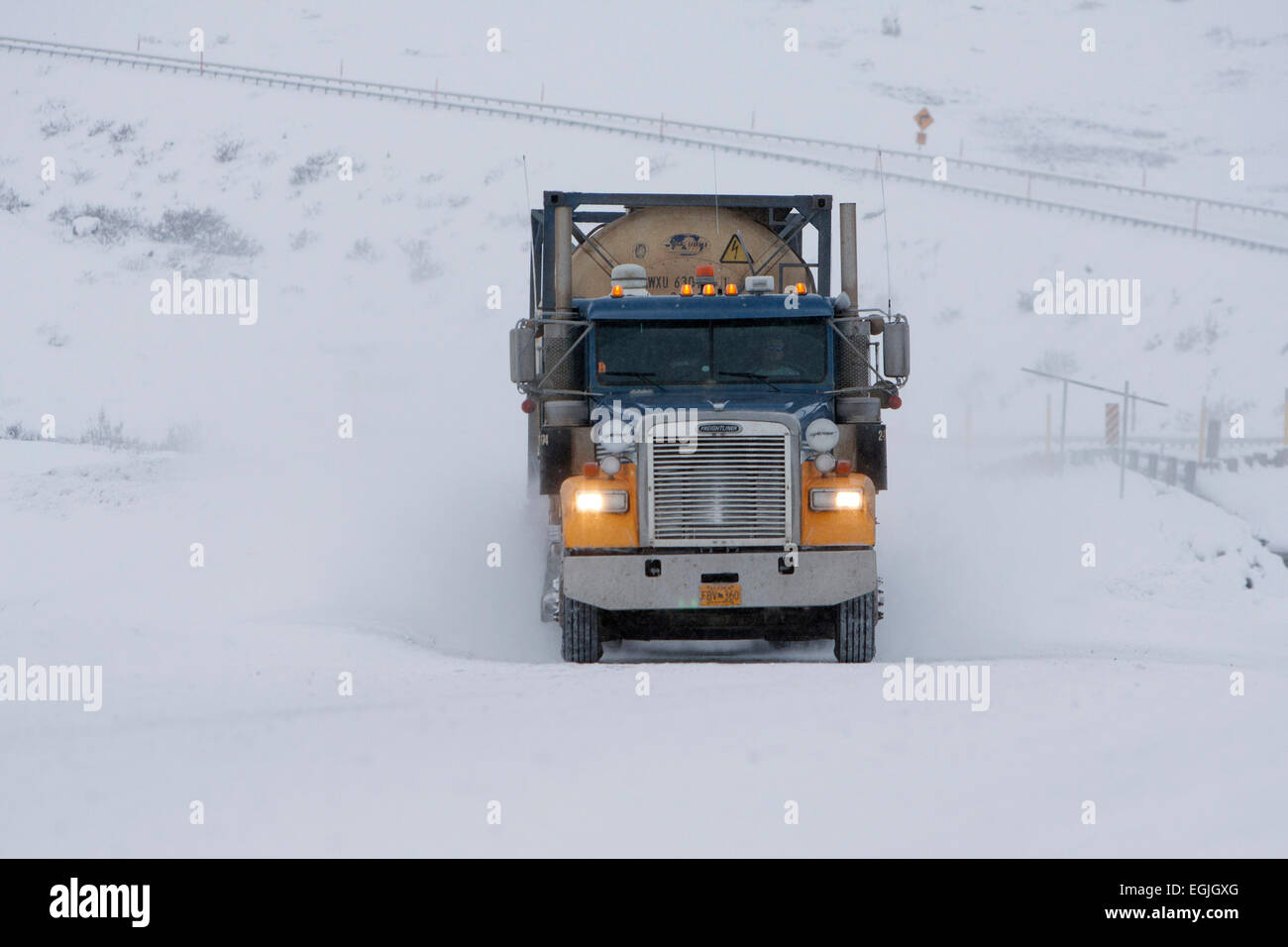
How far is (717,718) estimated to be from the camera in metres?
5.89

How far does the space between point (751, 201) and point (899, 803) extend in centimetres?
822

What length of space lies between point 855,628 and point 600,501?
6.62 ft

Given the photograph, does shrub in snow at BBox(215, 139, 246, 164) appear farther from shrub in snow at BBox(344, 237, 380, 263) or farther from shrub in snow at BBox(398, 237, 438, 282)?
shrub in snow at BBox(398, 237, 438, 282)

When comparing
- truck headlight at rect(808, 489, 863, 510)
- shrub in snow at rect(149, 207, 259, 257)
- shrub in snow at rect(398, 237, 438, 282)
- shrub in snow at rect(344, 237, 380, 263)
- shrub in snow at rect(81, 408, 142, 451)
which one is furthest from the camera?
shrub in snow at rect(149, 207, 259, 257)

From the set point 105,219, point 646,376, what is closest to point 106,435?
point 105,219

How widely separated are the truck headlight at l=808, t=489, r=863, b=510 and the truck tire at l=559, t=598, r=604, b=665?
5.60 ft

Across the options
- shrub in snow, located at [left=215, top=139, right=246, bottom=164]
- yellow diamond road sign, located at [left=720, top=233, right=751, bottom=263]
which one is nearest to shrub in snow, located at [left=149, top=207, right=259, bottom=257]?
shrub in snow, located at [left=215, top=139, right=246, bottom=164]

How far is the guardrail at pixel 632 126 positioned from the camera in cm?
4134

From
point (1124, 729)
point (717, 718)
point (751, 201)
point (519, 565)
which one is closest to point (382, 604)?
point (519, 565)

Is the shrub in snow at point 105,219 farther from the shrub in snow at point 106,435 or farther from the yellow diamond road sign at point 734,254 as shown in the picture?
the yellow diamond road sign at point 734,254

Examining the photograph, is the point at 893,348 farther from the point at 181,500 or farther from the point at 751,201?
the point at 181,500

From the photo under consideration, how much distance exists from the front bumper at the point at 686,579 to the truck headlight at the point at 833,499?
0.34m

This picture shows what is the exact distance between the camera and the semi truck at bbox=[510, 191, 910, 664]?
880 centimetres

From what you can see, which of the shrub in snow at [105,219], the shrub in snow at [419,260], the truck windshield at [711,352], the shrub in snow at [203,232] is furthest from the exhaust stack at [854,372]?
the shrub in snow at [105,219]
